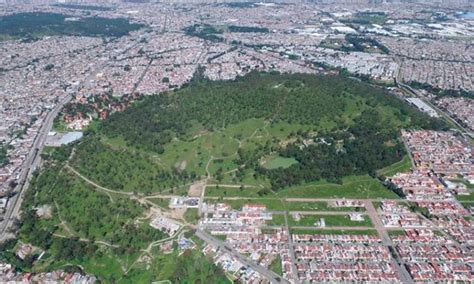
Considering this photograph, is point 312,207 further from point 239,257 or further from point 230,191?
point 239,257

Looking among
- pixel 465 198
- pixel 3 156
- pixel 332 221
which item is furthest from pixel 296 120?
pixel 3 156

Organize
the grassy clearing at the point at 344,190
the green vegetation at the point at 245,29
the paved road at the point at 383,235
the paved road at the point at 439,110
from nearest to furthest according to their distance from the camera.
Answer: the paved road at the point at 383,235 → the grassy clearing at the point at 344,190 → the paved road at the point at 439,110 → the green vegetation at the point at 245,29

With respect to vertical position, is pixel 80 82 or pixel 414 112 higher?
pixel 414 112

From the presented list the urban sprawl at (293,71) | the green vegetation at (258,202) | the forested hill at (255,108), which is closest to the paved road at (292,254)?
the urban sprawl at (293,71)

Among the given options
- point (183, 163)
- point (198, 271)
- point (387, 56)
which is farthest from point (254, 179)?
point (387, 56)

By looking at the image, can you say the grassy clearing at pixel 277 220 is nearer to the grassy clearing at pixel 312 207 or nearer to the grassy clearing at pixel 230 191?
the grassy clearing at pixel 312 207

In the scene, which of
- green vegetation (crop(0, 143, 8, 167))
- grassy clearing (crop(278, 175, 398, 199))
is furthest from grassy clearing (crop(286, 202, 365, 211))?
green vegetation (crop(0, 143, 8, 167))

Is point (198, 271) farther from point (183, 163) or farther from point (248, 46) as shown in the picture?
point (248, 46)
